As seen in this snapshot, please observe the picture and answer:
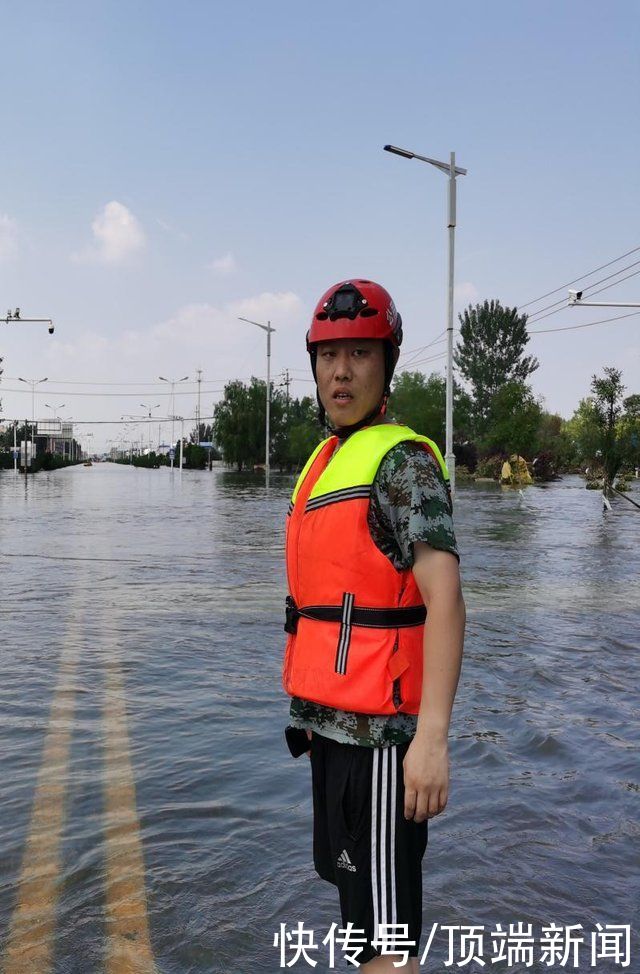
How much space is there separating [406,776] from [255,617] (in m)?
8.28

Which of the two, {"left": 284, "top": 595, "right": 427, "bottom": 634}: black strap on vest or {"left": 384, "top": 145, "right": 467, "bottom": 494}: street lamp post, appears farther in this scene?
{"left": 384, "top": 145, "right": 467, "bottom": 494}: street lamp post

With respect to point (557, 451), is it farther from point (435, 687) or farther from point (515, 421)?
point (435, 687)

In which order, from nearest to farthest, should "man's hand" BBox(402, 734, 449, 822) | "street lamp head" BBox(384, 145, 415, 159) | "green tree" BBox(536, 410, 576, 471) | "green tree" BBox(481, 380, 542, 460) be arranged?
"man's hand" BBox(402, 734, 449, 822) → "street lamp head" BBox(384, 145, 415, 159) → "green tree" BBox(481, 380, 542, 460) → "green tree" BBox(536, 410, 576, 471)

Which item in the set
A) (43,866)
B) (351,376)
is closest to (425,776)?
(351,376)

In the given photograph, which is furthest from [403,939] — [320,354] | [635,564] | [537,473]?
[537,473]

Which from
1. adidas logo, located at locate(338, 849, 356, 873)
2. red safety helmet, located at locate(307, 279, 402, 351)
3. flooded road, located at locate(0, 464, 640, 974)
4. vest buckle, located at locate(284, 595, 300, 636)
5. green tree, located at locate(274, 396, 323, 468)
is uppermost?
green tree, located at locate(274, 396, 323, 468)

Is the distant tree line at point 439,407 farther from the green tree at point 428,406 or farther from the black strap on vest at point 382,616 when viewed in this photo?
the black strap on vest at point 382,616

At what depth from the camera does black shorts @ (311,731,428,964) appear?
2381 millimetres

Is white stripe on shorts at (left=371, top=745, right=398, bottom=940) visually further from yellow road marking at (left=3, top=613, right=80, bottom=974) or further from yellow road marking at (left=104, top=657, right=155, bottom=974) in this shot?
yellow road marking at (left=3, top=613, right=80, bottom=974)

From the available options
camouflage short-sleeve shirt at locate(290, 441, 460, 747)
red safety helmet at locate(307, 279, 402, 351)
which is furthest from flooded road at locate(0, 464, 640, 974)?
red safety helmet at locate(307, 279, 402, 351)

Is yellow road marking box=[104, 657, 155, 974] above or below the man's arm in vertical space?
below

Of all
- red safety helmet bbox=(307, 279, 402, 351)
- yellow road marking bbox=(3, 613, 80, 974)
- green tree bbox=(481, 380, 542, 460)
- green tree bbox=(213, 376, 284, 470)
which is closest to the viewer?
red safety helmet bbox=(307, 279, 402, 351)

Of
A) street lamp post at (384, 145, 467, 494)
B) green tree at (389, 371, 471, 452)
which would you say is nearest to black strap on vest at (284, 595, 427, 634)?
street lamp post at (384, 145, 467, 494)

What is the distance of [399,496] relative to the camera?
242cm
